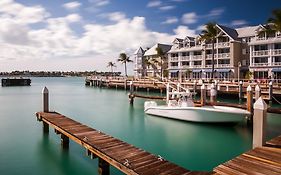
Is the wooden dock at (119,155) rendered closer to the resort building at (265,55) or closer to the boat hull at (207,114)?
the boat hull at (207,114)

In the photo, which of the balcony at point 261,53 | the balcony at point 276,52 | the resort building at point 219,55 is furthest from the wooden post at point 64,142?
the balcony at point 261,53

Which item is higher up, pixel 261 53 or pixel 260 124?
pixel 261 53

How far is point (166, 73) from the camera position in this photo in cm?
7688

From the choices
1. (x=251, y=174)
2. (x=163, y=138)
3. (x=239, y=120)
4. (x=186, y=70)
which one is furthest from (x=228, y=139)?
(x=186, y=70)

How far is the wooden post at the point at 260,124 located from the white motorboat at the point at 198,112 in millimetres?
9016

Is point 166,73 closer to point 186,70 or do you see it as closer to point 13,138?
point 186,70

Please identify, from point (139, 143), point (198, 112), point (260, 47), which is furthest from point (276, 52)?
point (139, 143)

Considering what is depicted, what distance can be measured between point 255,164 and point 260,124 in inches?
121

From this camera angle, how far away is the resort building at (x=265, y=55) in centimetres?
4964

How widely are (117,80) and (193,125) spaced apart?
50.0 meters

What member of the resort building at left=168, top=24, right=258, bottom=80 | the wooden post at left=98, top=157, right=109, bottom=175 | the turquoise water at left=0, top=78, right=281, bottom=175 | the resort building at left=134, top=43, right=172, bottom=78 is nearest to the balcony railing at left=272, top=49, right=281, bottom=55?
the resort building at left=168, top=24, right=258, bottom=80

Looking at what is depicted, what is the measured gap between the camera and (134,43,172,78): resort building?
274 ft

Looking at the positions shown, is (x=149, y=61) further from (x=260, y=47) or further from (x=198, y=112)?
(x=198, y=112)

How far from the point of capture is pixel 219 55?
6003cm
